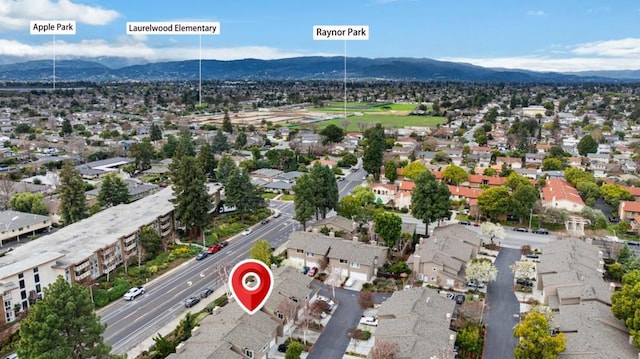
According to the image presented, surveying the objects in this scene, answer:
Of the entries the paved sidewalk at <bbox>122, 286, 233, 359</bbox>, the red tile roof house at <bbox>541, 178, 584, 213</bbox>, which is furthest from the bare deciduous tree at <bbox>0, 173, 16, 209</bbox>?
the red tile roof house at <bbox>541, 178, 584, 213</bbox>

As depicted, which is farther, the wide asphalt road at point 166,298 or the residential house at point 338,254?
the residential house at point 338,254

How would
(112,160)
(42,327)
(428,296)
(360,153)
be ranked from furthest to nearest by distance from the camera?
(360,153) < (112,160) < (428,296) < (42,327)

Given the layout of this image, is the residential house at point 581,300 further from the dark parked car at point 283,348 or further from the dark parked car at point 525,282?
the dark parked car at point 283,348

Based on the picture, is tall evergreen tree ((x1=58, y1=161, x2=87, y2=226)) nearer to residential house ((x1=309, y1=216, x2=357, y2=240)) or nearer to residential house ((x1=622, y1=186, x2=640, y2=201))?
residential house ((x1=309, y1=216, x2=357, y2=240))

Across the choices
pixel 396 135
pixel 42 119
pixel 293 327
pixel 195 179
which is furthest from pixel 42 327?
pixel 42 119

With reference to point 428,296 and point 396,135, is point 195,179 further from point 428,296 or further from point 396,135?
point 396,135

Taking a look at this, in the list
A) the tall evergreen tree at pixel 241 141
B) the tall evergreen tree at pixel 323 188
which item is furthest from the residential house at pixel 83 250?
the tall evergreen tree at pixel 241 141
